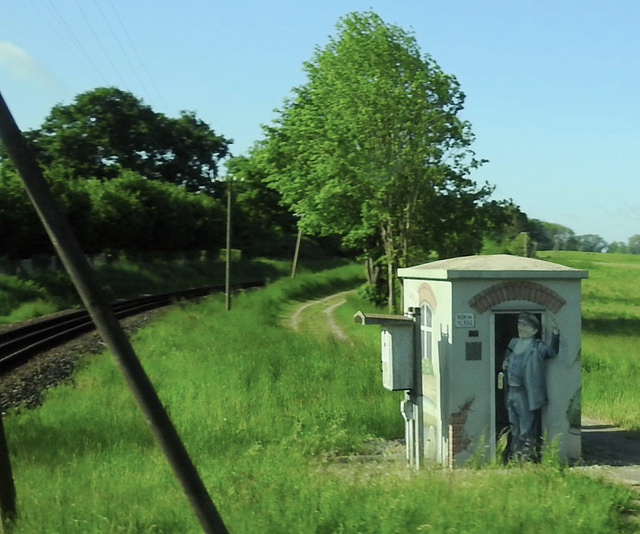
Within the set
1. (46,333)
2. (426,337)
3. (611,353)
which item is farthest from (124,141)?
(426,337)

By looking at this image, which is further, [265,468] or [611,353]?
[611,353]

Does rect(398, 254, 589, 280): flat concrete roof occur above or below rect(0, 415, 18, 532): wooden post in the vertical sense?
above

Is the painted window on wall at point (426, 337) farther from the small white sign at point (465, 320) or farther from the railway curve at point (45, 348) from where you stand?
the railway curve at point (45, 348)

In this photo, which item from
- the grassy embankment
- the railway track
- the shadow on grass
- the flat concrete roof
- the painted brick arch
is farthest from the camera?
the railway track

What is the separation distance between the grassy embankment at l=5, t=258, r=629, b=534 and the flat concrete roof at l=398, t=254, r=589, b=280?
89.0 inches

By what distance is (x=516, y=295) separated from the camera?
10680 millimetres

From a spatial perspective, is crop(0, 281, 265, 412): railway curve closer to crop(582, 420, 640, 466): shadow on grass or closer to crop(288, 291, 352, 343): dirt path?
crop(288, 291, 352, 343): dirt path

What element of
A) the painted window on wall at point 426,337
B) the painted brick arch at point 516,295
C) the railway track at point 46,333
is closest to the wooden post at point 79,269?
the painted brick arch at point 516,295

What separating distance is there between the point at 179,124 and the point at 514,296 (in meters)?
76.5

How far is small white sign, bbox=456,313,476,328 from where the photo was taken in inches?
414

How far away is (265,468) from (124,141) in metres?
70.7

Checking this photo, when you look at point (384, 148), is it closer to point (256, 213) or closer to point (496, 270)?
point (496, 270)

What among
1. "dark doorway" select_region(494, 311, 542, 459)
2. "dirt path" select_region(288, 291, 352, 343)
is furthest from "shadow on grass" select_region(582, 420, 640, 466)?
"dirt path" select_region(288, 291, 352, 343)

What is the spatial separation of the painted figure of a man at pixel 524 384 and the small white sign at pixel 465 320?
58 centimetres
